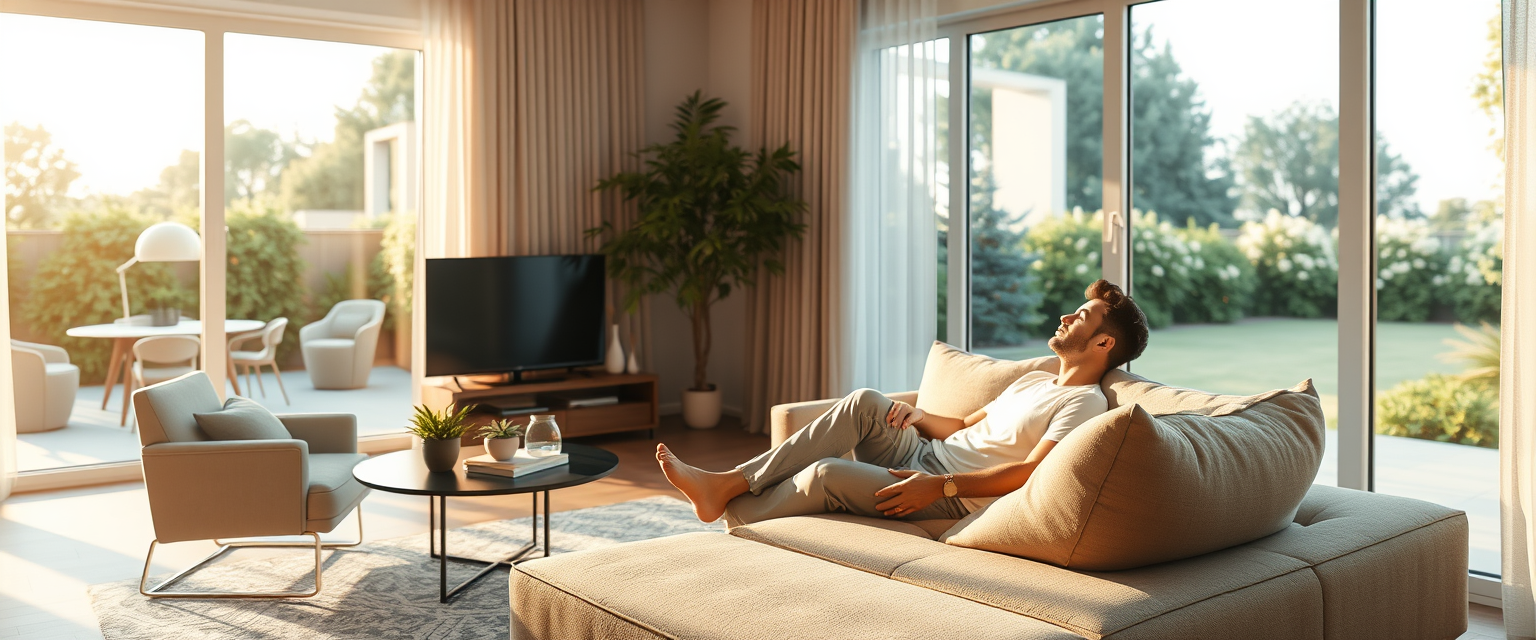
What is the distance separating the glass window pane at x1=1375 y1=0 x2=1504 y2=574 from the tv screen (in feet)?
12.7

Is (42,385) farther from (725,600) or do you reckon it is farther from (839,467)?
(725,600)

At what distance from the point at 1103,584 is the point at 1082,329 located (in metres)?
1.14

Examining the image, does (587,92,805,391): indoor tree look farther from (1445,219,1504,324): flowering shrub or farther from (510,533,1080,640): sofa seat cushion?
(510,533,1080,640): sofa seat cushion

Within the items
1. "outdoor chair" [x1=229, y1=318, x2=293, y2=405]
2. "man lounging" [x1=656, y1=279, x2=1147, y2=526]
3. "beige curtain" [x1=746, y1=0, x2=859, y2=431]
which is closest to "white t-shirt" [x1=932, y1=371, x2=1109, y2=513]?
"man lounging" [x1=656, y1=279, x2=1147, y2=526]

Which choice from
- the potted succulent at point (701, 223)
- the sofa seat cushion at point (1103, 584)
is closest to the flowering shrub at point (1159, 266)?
the potted succulent at point (701, 223)

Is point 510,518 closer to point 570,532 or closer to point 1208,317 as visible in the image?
point 570,532

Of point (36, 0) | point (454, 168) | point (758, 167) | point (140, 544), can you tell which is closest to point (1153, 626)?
point (140, 544)

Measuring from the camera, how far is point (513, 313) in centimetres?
586

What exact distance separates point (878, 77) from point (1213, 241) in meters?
1.82

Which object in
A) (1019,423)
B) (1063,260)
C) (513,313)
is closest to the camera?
(1019,423)

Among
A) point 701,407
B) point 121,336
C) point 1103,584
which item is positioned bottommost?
point 701,407

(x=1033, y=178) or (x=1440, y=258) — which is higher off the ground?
(x=1033, y=178)

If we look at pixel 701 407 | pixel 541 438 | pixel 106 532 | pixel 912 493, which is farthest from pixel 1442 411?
pixel 106 532

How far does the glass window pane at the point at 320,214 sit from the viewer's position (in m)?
5.50
